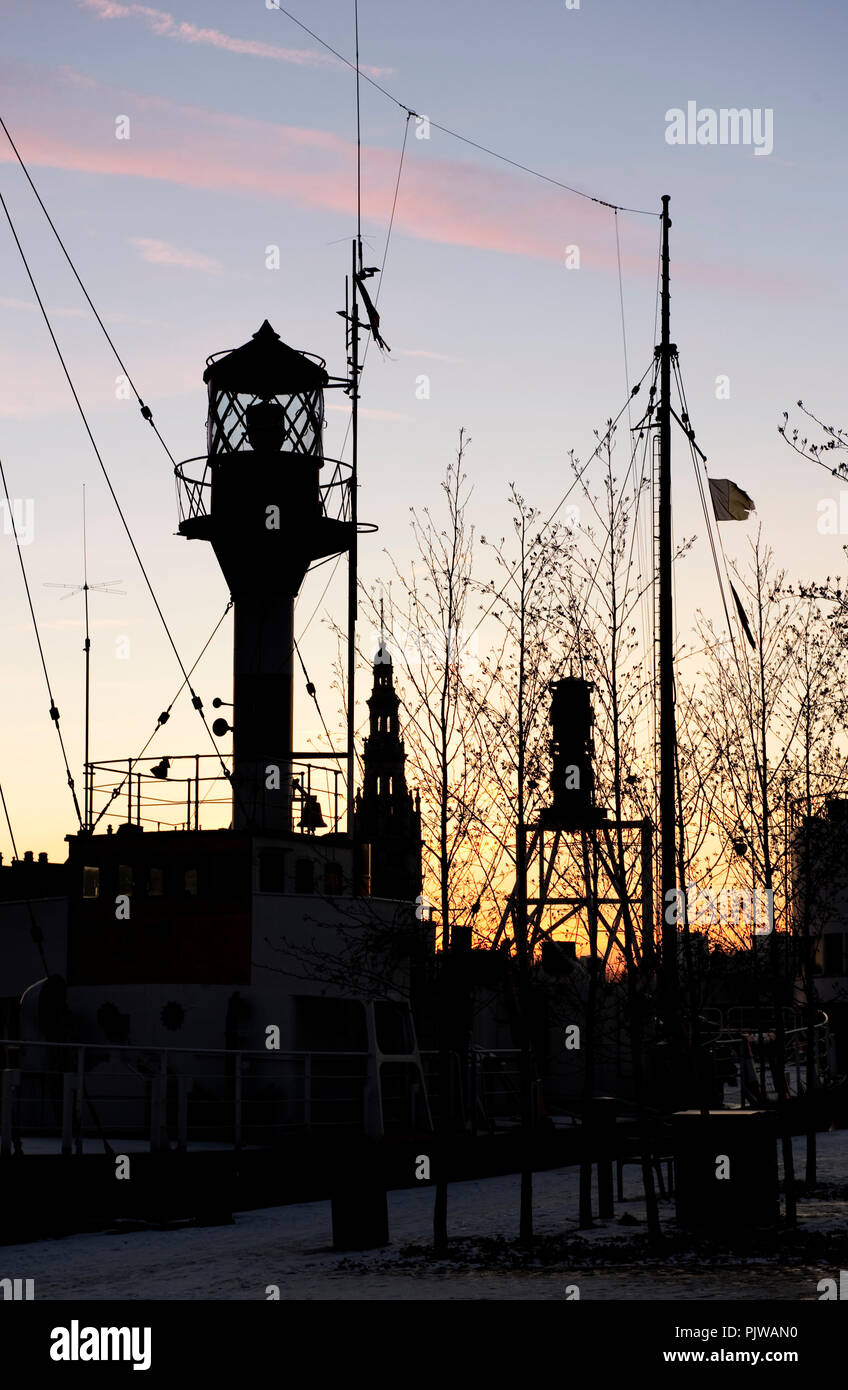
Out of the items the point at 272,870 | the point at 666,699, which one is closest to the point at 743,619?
the point at 666,699

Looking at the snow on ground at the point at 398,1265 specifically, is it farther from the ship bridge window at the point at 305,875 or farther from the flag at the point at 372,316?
the flag at the point at 372,316

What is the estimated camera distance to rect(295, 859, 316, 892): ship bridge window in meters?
30.8

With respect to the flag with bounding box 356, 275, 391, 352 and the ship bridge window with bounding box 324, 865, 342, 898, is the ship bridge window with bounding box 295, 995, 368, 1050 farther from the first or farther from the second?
the flag with bounding box 356, 275, 391, 352

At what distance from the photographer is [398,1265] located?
17.2 metres

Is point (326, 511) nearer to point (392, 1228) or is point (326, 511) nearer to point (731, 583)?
point (731, 583)

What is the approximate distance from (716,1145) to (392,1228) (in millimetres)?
5721

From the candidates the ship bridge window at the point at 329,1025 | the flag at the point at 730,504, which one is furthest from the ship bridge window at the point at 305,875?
the flag at the point at 730,504

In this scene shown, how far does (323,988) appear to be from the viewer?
29.8 m

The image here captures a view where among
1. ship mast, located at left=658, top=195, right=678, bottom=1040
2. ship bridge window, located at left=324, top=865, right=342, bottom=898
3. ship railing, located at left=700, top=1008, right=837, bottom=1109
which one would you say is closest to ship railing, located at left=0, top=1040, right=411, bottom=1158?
ship bridge window, located at left=324, top=865, right=342, bottom=898

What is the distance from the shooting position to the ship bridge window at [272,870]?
30125 mm

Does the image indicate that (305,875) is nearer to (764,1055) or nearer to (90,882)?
(90,882)

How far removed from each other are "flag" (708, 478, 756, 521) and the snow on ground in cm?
1179

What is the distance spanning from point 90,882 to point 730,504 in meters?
13.4
